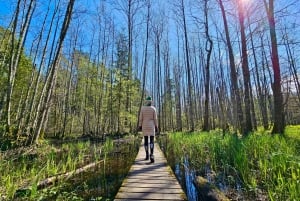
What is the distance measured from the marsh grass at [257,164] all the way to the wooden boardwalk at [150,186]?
3.49 ft

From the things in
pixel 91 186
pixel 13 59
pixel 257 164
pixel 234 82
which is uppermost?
pixel 13 59

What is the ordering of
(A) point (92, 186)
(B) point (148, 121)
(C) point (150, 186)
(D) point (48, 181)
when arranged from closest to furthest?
(C) point (150, 186) < (D) point (48, 181) < (A) point (92, 186) < (B) point (148, 121)

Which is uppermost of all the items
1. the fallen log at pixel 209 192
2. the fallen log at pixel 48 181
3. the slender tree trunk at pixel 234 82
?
the slender tree trunk at pixel 234 82

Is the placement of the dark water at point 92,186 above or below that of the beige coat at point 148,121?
below

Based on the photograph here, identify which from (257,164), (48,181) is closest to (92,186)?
(48,181)

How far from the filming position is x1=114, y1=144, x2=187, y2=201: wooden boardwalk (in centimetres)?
341

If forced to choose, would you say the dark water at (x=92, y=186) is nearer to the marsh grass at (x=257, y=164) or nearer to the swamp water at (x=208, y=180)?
the swamp water at (x=208, y=180)

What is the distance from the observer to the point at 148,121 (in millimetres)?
6297

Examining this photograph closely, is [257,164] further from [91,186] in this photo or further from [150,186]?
[91,186]

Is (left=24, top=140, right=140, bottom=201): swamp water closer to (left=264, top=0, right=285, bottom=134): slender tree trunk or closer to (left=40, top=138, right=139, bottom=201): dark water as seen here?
(left=40, top=138, right=139, bottom=201): dark water

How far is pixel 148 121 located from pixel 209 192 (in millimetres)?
2972

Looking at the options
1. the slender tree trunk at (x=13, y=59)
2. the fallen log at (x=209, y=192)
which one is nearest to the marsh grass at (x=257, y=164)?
the fallen log at (x=209, y=192)

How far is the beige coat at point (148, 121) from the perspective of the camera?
248 inches

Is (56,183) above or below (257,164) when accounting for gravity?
below
